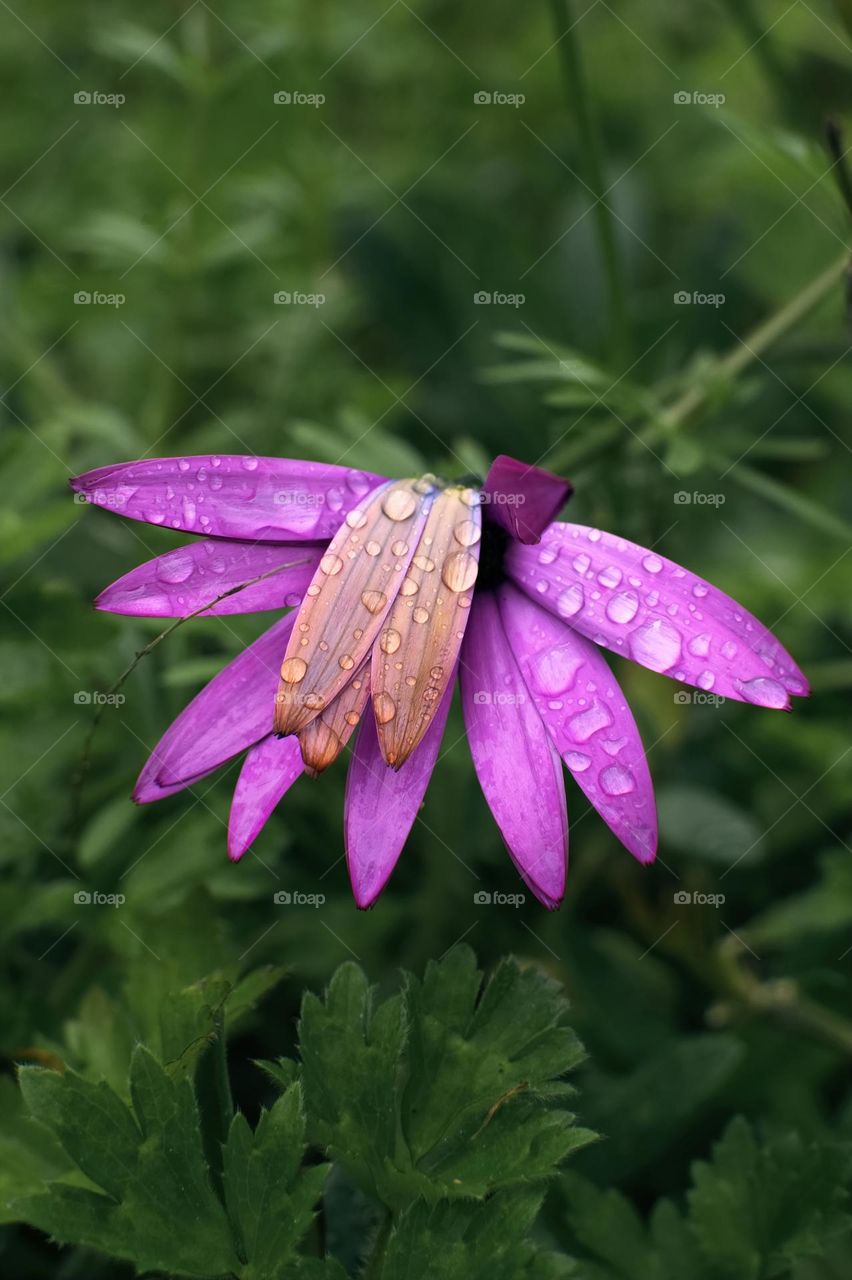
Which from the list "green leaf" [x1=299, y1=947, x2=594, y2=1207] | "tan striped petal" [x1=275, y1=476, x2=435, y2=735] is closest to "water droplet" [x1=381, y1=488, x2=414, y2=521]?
"tan striped petal" [x1=275, y1=476, x2=435, y2=735]

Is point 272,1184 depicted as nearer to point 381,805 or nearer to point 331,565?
point 381,805

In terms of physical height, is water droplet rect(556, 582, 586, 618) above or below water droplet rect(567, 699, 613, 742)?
above

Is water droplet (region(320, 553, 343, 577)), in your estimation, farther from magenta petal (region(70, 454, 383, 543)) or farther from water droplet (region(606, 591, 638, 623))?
water droplet (region(606, 591, 638, 623))

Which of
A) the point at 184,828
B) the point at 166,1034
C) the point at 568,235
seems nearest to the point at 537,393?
the point at 568,235

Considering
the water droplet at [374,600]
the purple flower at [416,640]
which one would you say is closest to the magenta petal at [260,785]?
the purple flower at [416,640]

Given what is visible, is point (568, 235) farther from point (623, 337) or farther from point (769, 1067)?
point (769, 1067)
